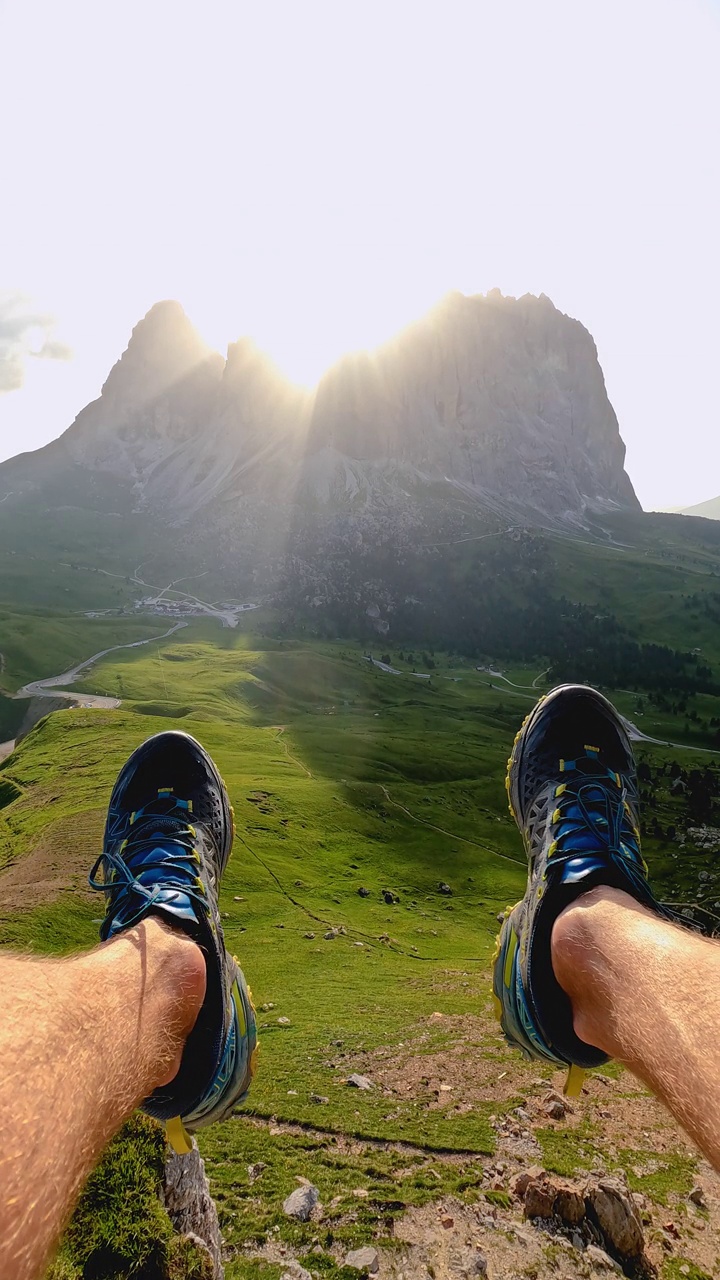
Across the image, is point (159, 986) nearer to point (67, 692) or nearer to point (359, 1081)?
point (359, 1081)

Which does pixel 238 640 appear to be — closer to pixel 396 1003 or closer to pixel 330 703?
pixel 330 703

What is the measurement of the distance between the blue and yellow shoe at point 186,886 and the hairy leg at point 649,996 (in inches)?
114

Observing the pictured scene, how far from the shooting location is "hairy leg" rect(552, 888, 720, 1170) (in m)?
3.09

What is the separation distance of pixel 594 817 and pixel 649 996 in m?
3.08

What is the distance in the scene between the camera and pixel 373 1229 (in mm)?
6027

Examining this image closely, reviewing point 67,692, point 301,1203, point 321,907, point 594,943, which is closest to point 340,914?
point 321,907

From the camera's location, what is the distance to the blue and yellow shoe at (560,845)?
4.95 meters

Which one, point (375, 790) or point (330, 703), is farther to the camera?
point (330, 703)

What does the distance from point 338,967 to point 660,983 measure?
2266cm

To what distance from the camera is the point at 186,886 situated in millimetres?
5781

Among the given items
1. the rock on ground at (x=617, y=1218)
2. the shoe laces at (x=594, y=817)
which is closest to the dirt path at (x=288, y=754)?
the shoe laces at (x=594, y=817)

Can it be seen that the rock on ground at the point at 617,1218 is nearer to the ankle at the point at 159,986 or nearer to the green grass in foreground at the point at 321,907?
the green grass in foreground at the point at 321,907

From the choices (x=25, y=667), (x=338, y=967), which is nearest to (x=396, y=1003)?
(x=338, y=967)

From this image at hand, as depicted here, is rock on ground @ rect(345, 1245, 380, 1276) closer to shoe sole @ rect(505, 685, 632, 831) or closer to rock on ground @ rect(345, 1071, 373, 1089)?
shoe sole @ rect(505, 685, 632, 831)
